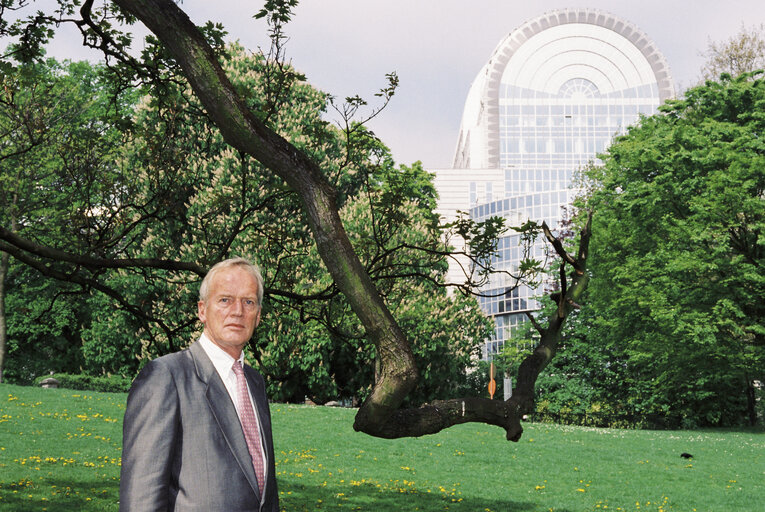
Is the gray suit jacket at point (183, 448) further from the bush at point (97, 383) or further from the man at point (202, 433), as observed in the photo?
the bush at point (97, 383)

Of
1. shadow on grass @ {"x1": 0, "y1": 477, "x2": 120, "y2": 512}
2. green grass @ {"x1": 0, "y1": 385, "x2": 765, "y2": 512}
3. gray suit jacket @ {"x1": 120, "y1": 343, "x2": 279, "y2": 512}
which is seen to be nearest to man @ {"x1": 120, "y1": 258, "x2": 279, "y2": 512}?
gray suit jacket @ {"x1": 120, "y1": 343, "x2": 279, "y2": 512}

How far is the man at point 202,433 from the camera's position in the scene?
2488 mm

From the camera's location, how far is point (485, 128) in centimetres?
8344

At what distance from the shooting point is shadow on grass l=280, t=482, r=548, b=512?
12.4 meters

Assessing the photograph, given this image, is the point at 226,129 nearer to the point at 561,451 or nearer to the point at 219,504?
the point at 219,504

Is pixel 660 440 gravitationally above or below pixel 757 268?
below

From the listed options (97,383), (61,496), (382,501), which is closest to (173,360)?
(61,496)

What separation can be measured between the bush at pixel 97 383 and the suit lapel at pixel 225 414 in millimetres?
25466

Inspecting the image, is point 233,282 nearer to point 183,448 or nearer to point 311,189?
point 183,448

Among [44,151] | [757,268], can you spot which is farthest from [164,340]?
[757,268]

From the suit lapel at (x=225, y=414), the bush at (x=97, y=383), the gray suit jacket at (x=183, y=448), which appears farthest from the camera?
the bush at (x=97, y=383)

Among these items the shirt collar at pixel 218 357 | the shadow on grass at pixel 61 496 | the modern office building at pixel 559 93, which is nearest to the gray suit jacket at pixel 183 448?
the shirt collar at pixel 218 357

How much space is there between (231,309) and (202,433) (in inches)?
18.8

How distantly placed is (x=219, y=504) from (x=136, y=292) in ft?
77.0
